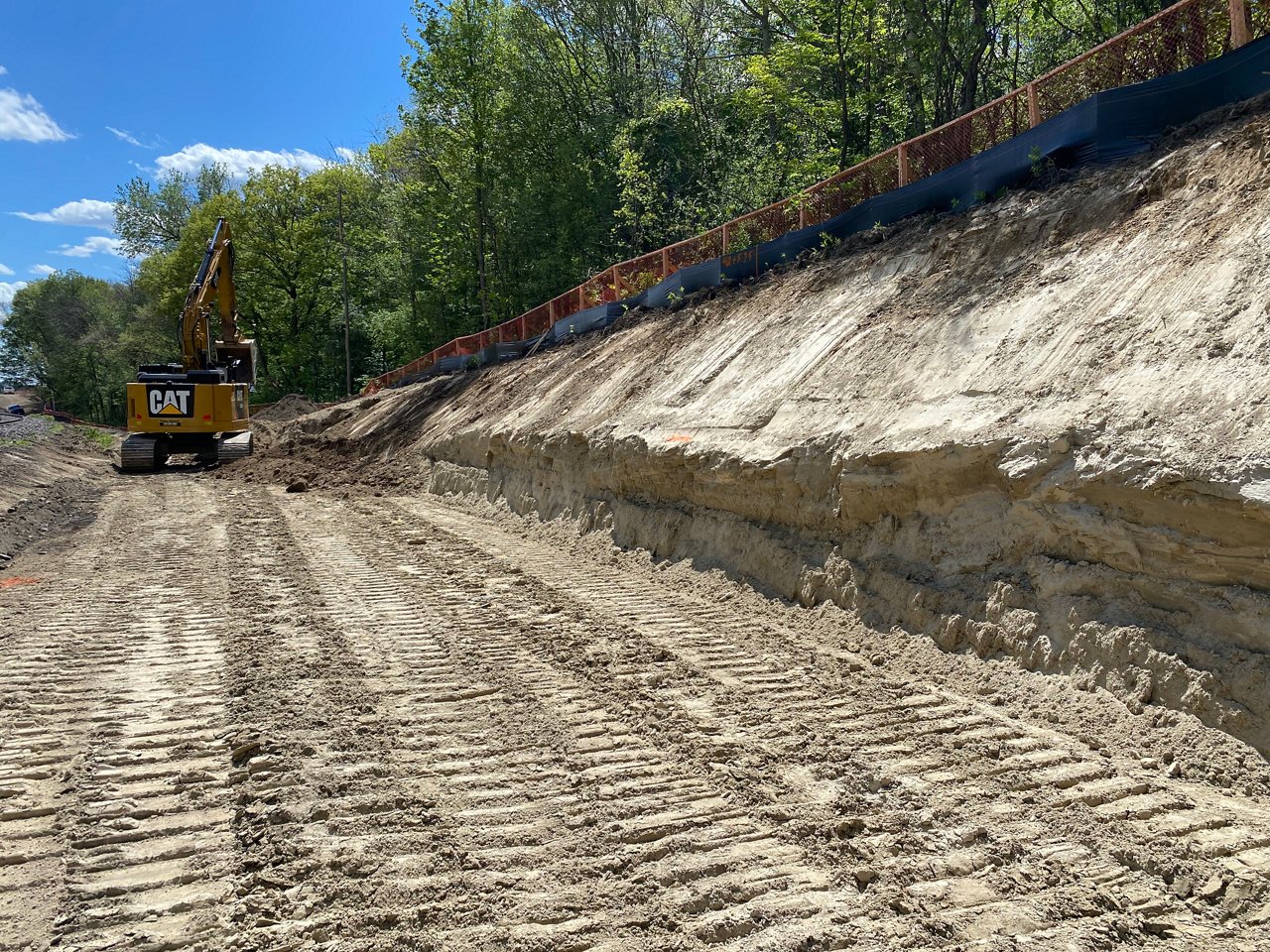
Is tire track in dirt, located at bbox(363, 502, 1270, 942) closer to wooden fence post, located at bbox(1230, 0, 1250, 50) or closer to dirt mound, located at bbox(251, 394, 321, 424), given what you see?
wooden fence post, located at bbox(1230, 0, 1250, 50)

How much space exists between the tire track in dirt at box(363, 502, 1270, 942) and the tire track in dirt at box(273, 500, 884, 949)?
275 millimetres

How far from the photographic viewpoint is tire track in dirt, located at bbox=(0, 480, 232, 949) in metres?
2.86

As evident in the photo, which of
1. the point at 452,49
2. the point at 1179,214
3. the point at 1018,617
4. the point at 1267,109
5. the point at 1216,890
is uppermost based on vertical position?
the point at 452,49

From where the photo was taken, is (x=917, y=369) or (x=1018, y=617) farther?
(x=917, y=369)

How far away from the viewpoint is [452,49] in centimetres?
2812

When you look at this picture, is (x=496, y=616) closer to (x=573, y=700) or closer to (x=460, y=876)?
(x=573, y=700)

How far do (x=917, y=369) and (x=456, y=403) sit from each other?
43.7 feet

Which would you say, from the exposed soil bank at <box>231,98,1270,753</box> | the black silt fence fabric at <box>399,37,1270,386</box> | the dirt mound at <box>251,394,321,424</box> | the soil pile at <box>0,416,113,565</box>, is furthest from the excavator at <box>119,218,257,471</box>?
the black silt fence fabric at <box>399,37,1270,386</box>

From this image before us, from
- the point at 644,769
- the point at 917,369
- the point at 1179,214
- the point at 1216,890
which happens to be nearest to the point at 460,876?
the point at 644,769

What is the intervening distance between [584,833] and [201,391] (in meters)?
19.3

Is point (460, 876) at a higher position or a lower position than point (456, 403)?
lower

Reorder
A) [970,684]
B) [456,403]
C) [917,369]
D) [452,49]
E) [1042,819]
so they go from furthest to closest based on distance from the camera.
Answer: [452,49] < [456,403] < [917,369] < [970,684] < [1042,819]

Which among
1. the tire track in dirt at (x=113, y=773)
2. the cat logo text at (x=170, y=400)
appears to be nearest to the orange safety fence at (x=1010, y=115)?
the tire track in dirt at (x=113, y=773)

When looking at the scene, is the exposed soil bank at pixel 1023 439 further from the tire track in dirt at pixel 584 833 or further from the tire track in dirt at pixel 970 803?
the tire track in dirt at pixel 584 833
